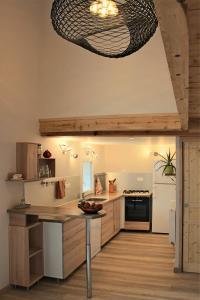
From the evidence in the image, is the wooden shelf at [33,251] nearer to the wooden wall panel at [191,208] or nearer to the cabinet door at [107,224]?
the cabinet door at [107,224]

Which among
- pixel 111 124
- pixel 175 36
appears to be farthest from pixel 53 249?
pixel 175 36

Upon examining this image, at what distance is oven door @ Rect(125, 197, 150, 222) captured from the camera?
23.8 feet

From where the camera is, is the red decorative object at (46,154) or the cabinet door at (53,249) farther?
the red decorative object at (46,154)

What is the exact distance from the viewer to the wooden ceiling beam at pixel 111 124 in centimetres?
414

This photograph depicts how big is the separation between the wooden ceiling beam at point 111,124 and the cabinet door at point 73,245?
139 cm

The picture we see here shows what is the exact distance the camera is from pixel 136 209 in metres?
7.30

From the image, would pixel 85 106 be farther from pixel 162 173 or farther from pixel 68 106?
pixel 162 173

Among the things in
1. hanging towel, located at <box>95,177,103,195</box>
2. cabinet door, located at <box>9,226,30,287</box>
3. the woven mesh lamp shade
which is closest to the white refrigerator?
hanging towel, located at <box>95,177,103,195</box>

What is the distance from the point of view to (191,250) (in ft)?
15.8

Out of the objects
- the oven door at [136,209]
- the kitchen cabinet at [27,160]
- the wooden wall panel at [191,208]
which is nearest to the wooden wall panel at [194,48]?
the wooden wall panel at [191,208]

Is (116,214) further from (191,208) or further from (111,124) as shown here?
(111,124)

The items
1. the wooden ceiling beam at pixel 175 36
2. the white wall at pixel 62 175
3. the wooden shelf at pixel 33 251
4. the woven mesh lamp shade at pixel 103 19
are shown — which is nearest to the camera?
Result: the wooden ceiling beam at pixel 175 36

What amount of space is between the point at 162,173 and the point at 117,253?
7.32 ft

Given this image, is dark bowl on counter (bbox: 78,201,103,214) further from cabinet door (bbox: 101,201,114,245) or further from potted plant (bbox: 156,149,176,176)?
potted plant (bbox: 156,149,176,176)
